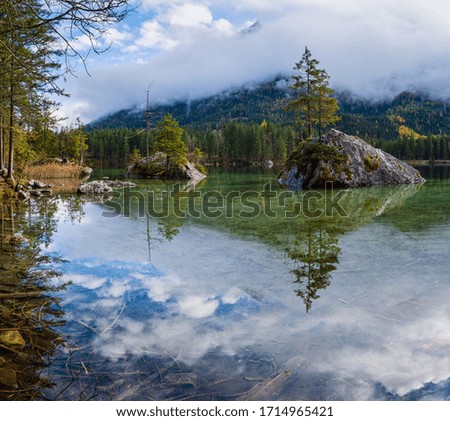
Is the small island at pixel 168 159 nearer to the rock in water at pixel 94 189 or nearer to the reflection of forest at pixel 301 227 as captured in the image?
the rock in water at pixel 94 189

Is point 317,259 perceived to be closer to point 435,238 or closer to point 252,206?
point 435,238

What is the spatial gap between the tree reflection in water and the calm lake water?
1.6 inches

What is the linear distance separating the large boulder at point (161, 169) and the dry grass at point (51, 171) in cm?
642

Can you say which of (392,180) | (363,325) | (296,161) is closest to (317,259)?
(363,325)

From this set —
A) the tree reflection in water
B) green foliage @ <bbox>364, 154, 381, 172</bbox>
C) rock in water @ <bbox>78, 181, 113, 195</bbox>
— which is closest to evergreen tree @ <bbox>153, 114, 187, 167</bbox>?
rock in water @ <bbox>78, 181, 113, 195</bbox>

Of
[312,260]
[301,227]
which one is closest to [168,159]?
[301,227]

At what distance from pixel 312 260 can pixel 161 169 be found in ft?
Answer: 128

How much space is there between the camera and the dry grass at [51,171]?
38.1 meters

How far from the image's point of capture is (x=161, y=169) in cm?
4497

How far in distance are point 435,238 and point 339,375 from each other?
22.5 feet

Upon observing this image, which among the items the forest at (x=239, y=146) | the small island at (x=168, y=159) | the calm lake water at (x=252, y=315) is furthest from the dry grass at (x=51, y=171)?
the forest at (x=239, y=146)

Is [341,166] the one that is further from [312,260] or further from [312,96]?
[312,260]

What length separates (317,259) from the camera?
754 centimetres

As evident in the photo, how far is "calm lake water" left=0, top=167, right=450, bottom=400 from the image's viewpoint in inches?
136
